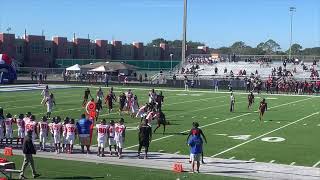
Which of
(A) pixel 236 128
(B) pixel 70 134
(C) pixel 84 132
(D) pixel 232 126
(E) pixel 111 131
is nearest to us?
(E) pixel 111 131

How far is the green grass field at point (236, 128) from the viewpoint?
18547mm

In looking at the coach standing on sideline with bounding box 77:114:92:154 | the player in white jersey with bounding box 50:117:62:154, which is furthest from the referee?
the player in white jersey with bounding box 50:117:62:154

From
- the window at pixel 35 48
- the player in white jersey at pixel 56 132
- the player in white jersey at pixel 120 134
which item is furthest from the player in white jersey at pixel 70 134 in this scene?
the window at pixel 35 48

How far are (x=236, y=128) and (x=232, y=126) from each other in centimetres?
66

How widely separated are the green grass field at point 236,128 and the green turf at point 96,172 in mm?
3305

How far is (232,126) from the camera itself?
2550cm

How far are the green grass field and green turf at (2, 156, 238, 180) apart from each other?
3305 millimetres

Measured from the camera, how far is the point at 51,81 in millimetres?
62938

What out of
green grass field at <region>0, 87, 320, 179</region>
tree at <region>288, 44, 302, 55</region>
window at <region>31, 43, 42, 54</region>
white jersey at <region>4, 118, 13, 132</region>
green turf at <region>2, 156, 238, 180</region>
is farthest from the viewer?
tree at <region>288, 44, 302, 55</region>

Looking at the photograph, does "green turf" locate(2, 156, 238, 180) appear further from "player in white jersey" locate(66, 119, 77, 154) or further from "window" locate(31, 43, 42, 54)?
"window" locate(31, 43, 42, 54)

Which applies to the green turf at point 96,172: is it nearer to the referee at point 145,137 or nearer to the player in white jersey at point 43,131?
the referee at point 145,137

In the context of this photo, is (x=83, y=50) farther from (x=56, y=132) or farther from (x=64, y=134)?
(x=64, y=134)

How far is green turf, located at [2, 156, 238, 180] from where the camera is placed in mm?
14227

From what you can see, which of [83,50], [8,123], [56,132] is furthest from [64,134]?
[83,50]
